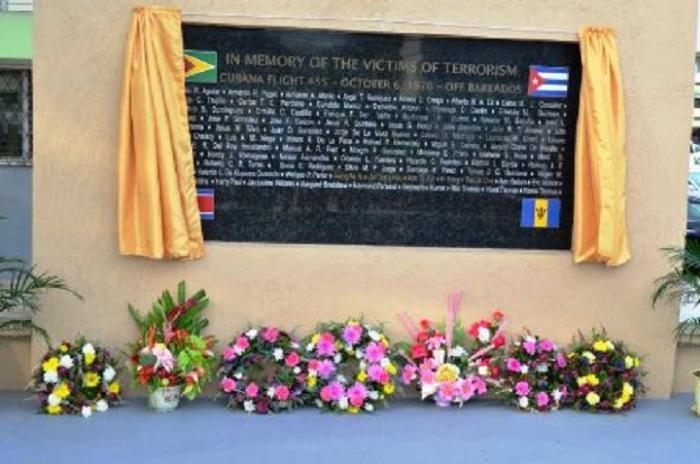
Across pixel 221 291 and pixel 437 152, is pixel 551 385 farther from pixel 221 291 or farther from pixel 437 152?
pixel 221 291

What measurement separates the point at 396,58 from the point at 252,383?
94.6 inches

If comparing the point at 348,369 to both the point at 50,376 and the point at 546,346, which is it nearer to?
the point at 546,346

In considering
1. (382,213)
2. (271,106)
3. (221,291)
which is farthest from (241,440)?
(271,106)

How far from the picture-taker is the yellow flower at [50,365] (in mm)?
5609

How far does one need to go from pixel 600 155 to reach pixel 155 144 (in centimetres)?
296

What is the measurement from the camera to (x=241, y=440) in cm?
528

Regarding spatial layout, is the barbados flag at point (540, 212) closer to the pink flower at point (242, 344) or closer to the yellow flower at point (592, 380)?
the yellow flower at point (592, 380)

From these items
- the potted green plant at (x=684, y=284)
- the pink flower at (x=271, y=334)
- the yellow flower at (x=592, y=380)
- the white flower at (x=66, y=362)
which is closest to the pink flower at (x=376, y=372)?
the pink flower at (x=271, y=334)

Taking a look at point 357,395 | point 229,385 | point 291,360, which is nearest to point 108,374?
point 229,385

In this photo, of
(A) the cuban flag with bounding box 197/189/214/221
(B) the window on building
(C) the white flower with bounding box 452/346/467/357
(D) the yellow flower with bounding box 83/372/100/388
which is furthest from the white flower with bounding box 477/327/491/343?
(B) the window on building

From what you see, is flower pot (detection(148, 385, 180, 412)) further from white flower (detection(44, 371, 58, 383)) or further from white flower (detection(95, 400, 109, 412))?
white flower (detection(44, 371, 58, 383))

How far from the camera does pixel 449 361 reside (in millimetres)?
6004

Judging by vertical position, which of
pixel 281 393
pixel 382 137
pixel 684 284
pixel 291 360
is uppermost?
pixel 382 137

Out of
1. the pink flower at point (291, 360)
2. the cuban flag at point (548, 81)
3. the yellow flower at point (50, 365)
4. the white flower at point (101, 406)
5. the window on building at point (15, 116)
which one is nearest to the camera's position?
the yellow flower at point (50, 365)
